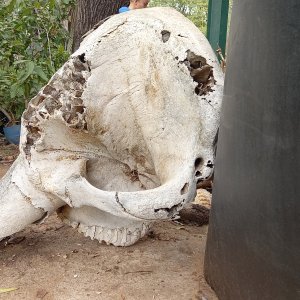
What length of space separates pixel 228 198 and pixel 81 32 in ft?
10.8

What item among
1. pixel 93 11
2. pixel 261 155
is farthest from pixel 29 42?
pixel 261 155

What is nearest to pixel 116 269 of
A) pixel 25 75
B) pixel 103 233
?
pixel 103 233

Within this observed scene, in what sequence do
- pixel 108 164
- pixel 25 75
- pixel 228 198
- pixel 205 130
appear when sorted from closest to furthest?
pixel 228 198 < pixel 205 130 < pixel 108 164 < pixel 25 75

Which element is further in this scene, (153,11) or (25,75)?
(25,75)

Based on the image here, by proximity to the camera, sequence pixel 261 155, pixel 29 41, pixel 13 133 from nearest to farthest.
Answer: pixel 261 155 < pixel 29 41 < pixel 13 133

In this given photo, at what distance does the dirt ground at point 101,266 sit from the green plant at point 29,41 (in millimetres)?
2133

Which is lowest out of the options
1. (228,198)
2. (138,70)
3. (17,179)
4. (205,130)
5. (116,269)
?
(116,269)

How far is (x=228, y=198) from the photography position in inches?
72.3

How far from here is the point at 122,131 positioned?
7.44ft

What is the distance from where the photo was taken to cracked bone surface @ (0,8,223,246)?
2053 mm

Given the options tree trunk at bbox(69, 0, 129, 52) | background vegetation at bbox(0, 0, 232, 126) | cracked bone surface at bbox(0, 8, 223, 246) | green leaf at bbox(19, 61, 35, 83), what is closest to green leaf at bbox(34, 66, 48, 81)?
green leaf at bbox(19, 61, 35, 83)

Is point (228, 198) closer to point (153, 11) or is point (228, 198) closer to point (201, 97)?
point (201, 97)

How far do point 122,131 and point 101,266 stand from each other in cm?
65

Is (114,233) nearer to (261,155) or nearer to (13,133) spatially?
(261,155)
